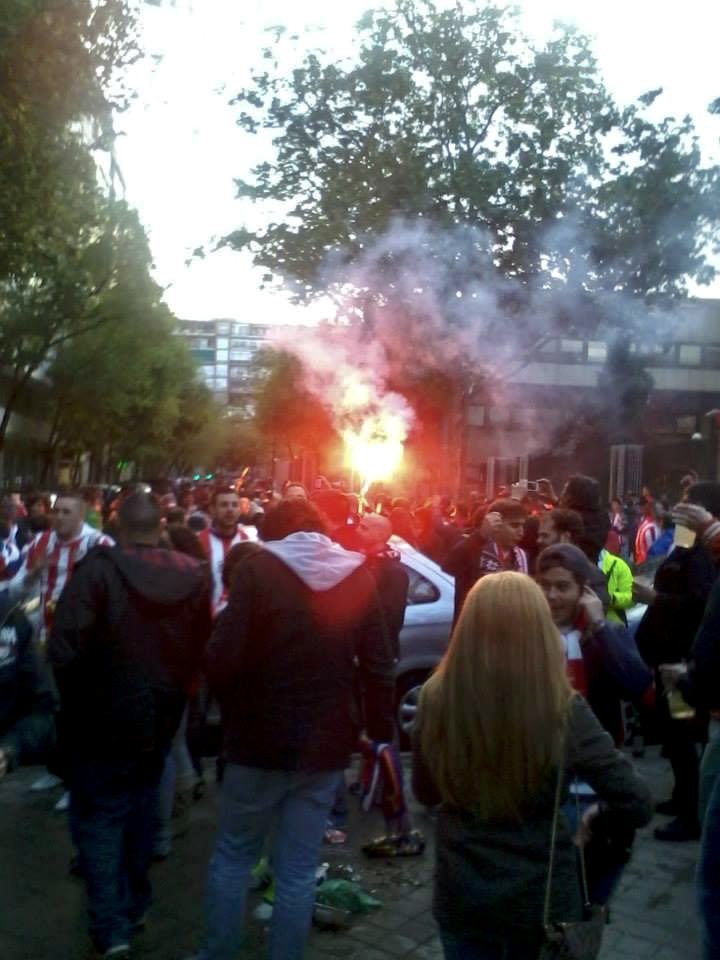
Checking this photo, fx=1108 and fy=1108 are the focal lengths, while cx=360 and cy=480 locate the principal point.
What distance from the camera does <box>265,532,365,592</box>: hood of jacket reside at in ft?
12.6

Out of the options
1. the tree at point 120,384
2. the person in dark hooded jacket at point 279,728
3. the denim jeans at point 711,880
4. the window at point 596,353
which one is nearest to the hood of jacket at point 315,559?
the person in dark hooded jacket at point 279,728

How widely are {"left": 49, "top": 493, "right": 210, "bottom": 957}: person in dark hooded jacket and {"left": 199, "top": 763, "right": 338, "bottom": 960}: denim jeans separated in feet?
1.29

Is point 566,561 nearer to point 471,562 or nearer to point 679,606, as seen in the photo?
point 679,606

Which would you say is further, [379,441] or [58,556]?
[379,441]

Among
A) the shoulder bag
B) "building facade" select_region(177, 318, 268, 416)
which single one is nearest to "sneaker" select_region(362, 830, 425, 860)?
the shoulder bag

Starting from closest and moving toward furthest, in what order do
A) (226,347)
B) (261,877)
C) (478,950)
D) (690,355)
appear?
(478,950) → (261,877) → (690,355) → (226,347)

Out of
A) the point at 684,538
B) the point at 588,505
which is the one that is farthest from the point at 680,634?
the point at 588,505

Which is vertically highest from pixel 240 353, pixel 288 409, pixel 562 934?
pixel 240 353

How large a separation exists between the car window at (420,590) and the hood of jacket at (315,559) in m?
4.00

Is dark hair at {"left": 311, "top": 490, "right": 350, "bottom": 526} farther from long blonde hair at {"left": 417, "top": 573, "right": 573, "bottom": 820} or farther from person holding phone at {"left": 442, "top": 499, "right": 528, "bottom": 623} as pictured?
long blonde hair at {"left": 417, "top": 573, "right": 573, "bottom": 820}

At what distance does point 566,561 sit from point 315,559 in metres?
0.87

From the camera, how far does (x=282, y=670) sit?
12.5ft

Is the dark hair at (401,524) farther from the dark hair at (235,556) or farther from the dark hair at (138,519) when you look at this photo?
the dark hair at (138,519)

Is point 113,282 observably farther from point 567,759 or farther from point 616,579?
point 567,759
